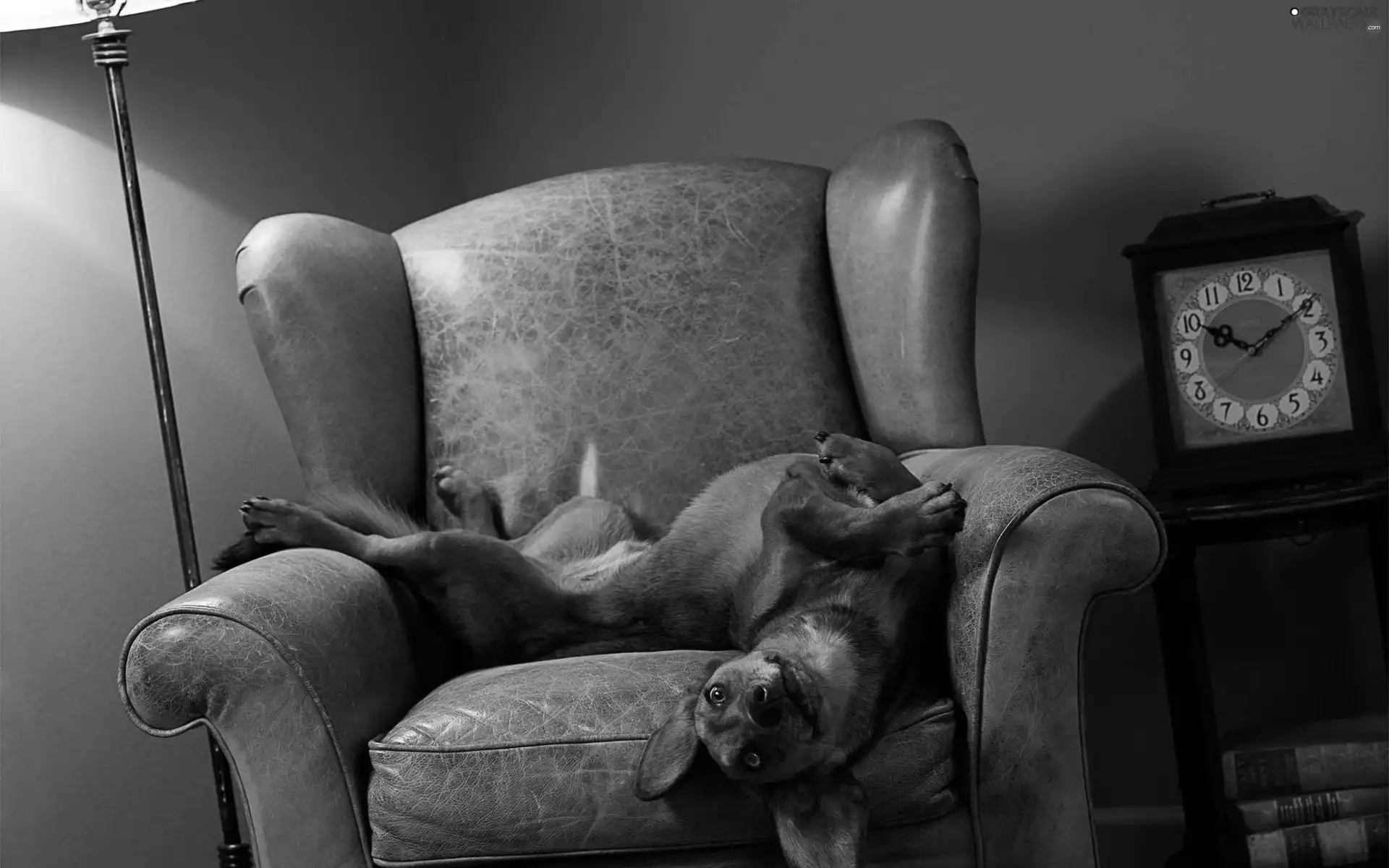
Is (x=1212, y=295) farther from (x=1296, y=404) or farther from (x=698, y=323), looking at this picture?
(x=698, y=323)

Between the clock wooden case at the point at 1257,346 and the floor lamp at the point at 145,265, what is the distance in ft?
5.07

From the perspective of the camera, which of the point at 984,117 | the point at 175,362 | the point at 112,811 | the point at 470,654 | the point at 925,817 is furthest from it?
the point at 984,117

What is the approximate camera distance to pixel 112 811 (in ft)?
7.98

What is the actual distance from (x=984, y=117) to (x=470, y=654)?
1.53m

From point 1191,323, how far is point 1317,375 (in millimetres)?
212

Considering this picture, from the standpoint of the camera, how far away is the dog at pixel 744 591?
57.9 inches

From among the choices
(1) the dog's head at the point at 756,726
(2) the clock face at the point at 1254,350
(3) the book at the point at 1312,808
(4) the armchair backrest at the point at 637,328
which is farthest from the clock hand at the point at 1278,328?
(1) the dog's head at the point at 756,726

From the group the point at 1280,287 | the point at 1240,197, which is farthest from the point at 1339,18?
the point at 1280,287

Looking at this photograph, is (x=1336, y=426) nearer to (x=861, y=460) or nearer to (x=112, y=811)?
(x=861, y=460)

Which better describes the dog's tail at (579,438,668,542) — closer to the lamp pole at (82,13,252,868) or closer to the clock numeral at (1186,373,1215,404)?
the lamp pole at (82,13,252,868)

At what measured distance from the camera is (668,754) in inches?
59.1

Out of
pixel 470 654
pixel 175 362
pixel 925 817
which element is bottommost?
pixel 925 817

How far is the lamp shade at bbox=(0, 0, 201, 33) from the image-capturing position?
205cm

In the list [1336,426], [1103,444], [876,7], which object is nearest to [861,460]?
[1336,426]
